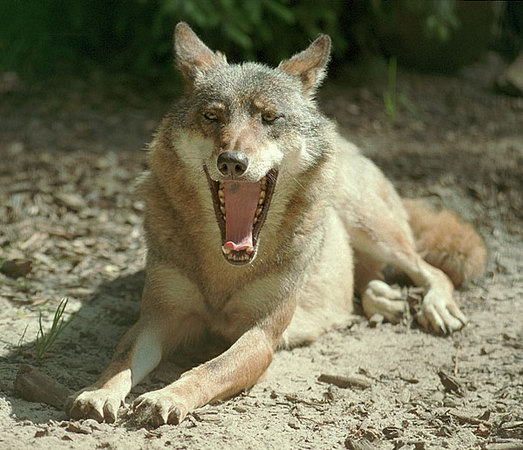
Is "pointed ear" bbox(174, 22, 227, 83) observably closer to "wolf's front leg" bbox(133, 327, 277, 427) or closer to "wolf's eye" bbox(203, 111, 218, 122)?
"wolf's eye" bbox(203, 111, 218, 122)

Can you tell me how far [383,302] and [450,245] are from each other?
819 millimetres

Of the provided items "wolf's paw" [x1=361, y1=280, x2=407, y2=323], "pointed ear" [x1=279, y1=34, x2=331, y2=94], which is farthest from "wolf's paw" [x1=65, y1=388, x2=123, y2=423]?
"wolf's paw" [x1=361, y1=280, x2=407, y2=323]

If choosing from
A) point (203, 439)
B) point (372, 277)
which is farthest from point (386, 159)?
point (203, 439)

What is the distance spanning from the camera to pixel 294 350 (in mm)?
4879

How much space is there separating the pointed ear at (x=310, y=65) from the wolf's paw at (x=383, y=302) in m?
1.58

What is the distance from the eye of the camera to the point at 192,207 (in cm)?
434

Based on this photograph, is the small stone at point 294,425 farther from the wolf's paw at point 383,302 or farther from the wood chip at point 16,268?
the wood chip at point 16,268

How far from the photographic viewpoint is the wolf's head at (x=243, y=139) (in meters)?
3.98

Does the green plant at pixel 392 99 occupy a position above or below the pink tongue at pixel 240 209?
below

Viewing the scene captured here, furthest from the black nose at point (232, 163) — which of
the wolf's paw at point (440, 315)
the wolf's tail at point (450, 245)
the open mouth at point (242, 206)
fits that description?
the wolf's tail at point (450, 245)

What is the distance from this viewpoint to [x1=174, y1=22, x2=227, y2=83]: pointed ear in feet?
15.1

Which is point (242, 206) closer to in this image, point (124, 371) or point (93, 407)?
point (124, 371)

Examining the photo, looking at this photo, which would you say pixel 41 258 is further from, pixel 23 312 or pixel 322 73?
pixel 322 73

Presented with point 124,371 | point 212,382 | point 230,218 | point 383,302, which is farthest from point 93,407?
point 383,302
